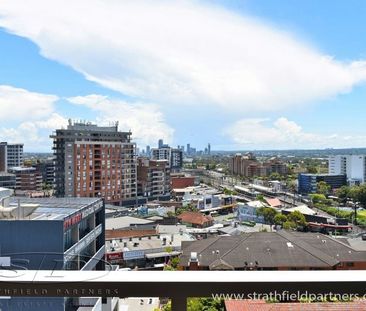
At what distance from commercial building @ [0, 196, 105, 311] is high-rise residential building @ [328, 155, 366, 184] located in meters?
35.6

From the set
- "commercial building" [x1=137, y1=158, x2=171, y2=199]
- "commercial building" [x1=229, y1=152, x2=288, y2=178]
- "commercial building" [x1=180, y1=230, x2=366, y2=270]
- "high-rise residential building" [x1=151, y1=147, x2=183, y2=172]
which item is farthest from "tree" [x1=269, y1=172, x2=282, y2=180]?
"commercial building" [x1=180, y1=230, x2=366, y2=270]

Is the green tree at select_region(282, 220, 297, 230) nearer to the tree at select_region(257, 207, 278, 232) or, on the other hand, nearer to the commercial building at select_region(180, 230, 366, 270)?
the tree at select_region(257, 207, 278, 232)

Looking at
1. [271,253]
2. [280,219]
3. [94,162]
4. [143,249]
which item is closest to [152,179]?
[94,162]

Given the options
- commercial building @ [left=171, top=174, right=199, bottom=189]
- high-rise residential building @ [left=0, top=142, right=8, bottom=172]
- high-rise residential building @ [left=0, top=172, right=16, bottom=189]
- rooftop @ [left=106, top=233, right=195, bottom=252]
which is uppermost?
high-rise residential building @ [left=0, top=142, right=8, bottom=172]

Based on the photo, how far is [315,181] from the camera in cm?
3431

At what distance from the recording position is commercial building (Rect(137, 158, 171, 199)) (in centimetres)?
2767

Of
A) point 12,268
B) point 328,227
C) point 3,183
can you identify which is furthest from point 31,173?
point 12,268

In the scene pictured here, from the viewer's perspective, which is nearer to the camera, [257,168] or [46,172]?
[46,172]

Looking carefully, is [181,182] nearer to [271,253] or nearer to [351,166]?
[351,166]

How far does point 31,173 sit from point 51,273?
1322 inches

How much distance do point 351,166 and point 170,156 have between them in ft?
65.5

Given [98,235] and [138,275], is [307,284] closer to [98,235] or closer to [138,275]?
[138,275]

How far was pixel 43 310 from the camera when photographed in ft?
2.90

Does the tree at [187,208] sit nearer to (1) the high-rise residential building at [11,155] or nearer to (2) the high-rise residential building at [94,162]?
(2) the high-rise residential building at [94,162]
